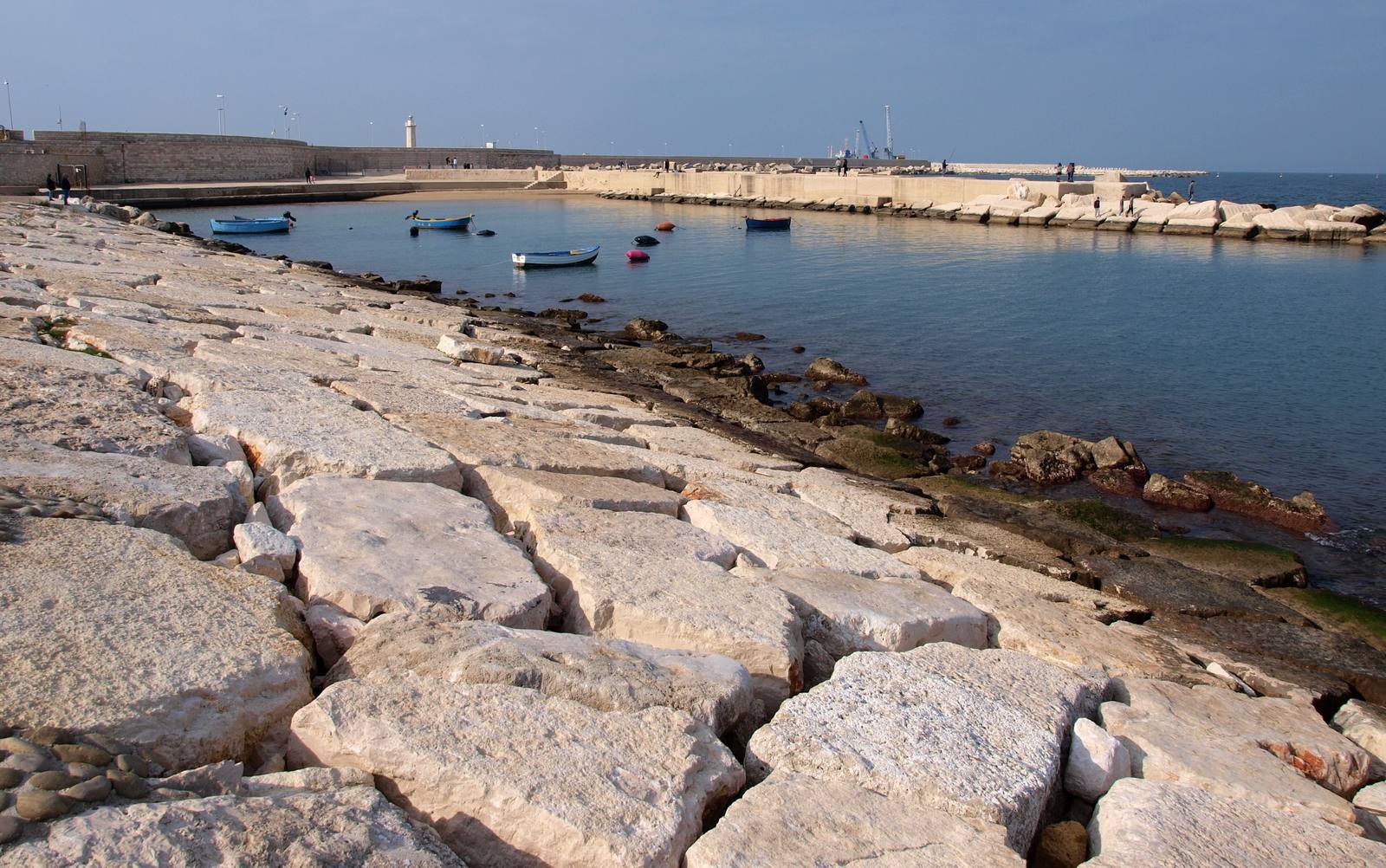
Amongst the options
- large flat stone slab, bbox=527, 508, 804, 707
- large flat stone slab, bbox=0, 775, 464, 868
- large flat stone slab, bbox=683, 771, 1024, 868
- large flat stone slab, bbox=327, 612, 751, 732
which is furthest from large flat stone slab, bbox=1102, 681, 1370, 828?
large flat stone slab, bbox=0, 775, 464, 868

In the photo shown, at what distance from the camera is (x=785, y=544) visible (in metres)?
4.12

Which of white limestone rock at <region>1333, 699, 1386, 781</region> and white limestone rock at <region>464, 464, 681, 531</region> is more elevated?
white limestone rock at <region>464, 464, 681, 531</region>

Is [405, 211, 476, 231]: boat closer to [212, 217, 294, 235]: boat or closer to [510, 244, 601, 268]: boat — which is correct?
[212, 217, 294, 235]: boat

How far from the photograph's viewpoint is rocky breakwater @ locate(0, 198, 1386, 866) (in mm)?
1992

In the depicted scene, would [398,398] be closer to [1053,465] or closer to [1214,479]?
[1053,465]

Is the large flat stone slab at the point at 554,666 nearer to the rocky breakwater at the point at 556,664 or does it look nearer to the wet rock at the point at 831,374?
the rocky breakwater at the point at 556,664

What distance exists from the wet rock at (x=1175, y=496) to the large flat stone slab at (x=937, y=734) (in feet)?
18.4

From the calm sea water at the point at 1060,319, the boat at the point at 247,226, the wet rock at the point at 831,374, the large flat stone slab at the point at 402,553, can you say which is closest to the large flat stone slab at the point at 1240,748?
the large flat stone slab at the point at 402,553

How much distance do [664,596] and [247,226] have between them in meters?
30.4

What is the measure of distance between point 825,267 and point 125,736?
23080mm

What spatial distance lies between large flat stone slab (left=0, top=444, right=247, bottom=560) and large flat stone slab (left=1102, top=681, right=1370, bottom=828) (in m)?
3.04

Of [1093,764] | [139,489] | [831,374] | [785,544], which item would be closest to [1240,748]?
[1093,764]

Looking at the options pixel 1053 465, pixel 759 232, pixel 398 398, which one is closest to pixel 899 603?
pixel 398 398

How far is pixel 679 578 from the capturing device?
3.33 m
